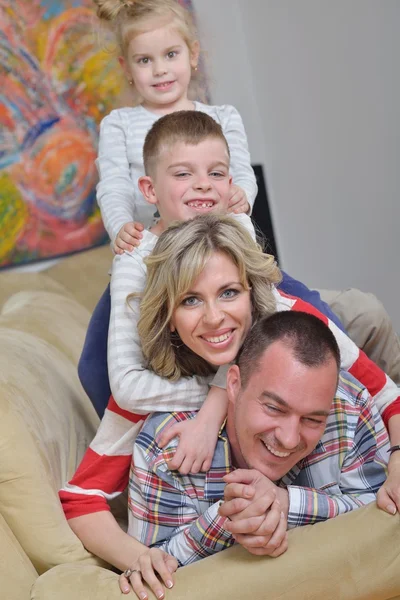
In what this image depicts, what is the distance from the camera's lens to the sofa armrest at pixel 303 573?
132 cm

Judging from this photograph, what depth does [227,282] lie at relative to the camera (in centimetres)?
155

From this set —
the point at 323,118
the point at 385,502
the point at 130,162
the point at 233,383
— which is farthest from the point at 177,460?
the point at 323,118

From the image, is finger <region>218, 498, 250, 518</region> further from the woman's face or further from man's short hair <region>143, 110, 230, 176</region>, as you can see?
man's short hair <region>143, 110, 230, 176</region>

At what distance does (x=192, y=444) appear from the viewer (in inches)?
59.3

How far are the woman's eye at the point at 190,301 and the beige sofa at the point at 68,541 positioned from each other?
42 centimetres

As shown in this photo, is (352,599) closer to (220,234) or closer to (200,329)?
(200,329)

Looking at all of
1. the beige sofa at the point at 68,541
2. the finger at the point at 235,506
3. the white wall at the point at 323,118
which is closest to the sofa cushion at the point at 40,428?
the beige sofa at the point at 68,541

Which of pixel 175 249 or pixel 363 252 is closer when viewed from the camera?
pixel 175 249

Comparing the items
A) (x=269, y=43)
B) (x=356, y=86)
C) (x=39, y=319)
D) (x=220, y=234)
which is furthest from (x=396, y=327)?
(x=220, y=234)

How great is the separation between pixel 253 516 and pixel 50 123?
81.8 inches

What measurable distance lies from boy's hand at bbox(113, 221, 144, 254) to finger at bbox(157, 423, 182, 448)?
426mm

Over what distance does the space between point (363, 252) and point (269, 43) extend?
1.01m

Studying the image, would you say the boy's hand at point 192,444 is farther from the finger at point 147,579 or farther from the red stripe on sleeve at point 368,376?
the red stripe on sleeve at point 368,376

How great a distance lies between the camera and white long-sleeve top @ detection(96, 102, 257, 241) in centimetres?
204
